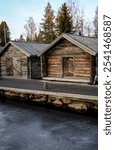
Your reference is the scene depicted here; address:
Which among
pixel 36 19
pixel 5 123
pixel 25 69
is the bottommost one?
pixel 5 123

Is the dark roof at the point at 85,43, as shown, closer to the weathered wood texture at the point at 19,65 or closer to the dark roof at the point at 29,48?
the dark roof at the point at 29,48

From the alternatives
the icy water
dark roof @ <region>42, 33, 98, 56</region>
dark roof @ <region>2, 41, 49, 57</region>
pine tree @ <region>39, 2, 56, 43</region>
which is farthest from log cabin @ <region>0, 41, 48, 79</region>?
pine tree @ <region>39, 2, 56, 43</region>

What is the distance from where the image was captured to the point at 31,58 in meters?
24.6

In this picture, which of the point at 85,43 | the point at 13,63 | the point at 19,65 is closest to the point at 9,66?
the point at 13,63

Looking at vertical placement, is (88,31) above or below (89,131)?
above

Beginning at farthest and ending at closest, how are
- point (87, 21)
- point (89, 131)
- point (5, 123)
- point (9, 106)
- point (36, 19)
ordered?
point (36, 19), point (87, 21), point (9, 106), point (5, 123), point (89, 131)

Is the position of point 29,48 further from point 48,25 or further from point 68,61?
point 48,25

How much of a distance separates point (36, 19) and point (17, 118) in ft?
191

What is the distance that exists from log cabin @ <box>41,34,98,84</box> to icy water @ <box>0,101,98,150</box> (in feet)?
14.6

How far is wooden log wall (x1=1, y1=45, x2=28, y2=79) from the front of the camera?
24953 mm

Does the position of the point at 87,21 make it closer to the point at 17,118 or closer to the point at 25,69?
the point at 25,69

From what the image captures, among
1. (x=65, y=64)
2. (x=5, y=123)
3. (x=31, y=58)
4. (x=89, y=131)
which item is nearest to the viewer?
(x=89, y=131)

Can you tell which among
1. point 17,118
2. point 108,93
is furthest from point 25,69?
point 108,93

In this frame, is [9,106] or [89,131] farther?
[9,106]
